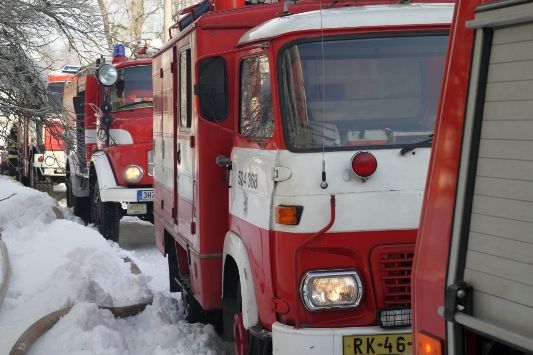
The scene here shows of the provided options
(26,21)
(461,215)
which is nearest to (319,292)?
(461,215)

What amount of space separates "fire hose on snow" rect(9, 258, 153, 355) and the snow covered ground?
0.07 m

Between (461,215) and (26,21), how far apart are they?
6944mm

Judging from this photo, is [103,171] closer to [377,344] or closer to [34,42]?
[34,42]

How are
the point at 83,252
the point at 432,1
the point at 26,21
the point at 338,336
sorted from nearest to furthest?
the point at 338,336, the point at 432,1, the point at 26,21, the point at 83,252

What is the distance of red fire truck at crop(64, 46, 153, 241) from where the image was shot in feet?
43.4

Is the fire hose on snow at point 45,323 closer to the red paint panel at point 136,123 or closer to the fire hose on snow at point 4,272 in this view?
the fire hose on snow at point 4,272

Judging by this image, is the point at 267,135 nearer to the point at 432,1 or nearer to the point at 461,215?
the point at 432,1

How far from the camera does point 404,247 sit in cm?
480

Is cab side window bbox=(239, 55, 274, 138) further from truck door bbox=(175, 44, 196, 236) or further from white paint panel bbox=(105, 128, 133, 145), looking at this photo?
white paint panel bbox=(105, 128, 133, 145)

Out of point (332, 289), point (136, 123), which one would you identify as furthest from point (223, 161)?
point (136, 123)

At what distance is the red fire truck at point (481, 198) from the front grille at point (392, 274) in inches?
70.1

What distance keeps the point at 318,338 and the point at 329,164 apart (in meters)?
0.96

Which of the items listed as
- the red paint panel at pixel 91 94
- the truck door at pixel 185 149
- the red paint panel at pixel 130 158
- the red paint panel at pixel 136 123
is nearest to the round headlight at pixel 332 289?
the truck door at pixel 185 149

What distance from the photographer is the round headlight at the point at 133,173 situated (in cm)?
1326
